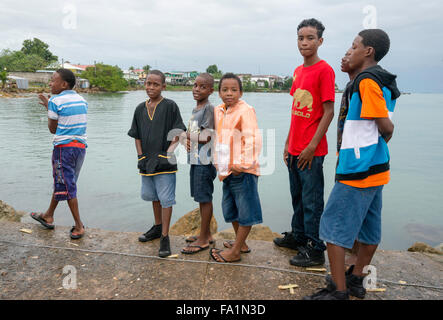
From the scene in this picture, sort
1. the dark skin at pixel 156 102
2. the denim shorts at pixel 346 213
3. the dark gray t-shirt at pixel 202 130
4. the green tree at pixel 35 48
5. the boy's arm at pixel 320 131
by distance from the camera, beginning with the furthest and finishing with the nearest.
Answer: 1. the green tree at pixel 35 48
2. the dark skin at pixel 156 102
3. the dark gray t-shirt at pixel 202 130
4. the boy's arm at pixel 320 131
5. the denim shorts at pixel 346 213

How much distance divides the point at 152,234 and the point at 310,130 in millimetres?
1979

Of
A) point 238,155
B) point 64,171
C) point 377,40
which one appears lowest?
point 64,171

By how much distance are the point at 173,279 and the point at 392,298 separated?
5.72 ft

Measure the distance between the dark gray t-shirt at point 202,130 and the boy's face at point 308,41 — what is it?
3.26 ft

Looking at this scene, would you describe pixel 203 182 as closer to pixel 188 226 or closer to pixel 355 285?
pixel 355 285

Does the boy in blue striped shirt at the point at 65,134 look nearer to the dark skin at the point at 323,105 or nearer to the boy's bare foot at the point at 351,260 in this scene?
the dark skin at the point at 323,105

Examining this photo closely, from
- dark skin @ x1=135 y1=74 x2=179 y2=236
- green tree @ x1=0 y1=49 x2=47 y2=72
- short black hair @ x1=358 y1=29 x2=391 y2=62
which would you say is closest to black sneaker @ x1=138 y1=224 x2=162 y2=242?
dark skin @ x1=135 y1=74 x2=179 y2=236

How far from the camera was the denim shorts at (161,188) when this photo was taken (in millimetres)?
3279

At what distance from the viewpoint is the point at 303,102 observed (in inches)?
113

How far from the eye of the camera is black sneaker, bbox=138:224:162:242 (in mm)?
3441

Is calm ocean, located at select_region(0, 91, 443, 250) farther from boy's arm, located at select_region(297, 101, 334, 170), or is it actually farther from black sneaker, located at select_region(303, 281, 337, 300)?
black sneaker, located at select_region(303, 281, 337, 300)

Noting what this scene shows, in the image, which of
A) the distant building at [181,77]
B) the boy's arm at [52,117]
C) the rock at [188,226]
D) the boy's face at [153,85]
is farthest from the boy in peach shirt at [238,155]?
the distant building at [181,77]

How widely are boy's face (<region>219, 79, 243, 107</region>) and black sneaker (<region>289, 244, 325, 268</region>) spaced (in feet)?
4.99

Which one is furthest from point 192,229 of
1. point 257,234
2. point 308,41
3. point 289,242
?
point 308,41
